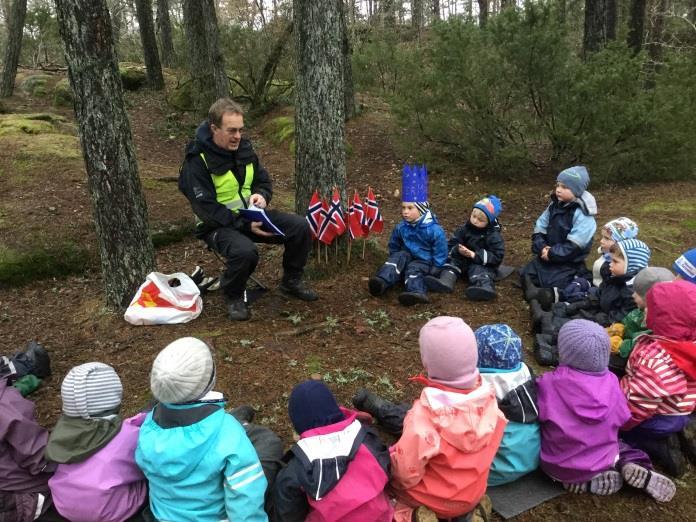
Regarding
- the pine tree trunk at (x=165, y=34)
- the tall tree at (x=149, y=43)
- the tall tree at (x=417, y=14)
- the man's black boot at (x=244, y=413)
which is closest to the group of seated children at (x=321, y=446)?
the man's black boot at (x=244, y=413)

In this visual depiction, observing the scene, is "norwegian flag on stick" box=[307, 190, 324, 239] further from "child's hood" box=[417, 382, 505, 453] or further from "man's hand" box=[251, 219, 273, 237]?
"child's hood" box=[417, 382, 505, 453]

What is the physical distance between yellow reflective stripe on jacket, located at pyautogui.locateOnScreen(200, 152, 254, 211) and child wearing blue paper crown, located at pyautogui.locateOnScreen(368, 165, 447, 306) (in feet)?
4.53

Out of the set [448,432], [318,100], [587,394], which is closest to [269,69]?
[318,100]

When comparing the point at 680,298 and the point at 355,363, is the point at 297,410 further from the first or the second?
the point at 680,298

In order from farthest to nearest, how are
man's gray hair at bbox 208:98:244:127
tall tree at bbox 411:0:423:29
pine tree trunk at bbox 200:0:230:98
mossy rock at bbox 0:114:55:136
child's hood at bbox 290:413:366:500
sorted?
tall tree at bbox 411:0:423:29
pine tree trunk at bbox 200:0:230:98
mossy rock at bbox 0:114:55:136
man's gray hair at bbox 208:98:244:127
child's hood at bbox 290:413:366:500

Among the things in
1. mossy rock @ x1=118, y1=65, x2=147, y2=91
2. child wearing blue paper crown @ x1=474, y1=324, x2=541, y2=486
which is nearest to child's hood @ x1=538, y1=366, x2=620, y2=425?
child wearing blue paper crown @ x1=474, y1=324, x2=541, y2=486

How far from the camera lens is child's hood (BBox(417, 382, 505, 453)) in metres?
2.42

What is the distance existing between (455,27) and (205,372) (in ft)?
24.3

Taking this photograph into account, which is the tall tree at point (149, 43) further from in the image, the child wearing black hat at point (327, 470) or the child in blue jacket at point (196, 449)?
the child wearing black hat at point (327, 470)

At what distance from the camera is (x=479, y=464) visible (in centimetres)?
248

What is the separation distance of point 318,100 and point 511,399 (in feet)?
10.9

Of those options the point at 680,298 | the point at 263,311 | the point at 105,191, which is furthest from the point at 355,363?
the point at 105,191

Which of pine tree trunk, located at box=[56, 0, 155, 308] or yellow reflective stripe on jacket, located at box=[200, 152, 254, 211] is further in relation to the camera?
yellow reflective stripe on jacket, located at box=[200, 152, 254, 211]

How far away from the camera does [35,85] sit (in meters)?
13.6
